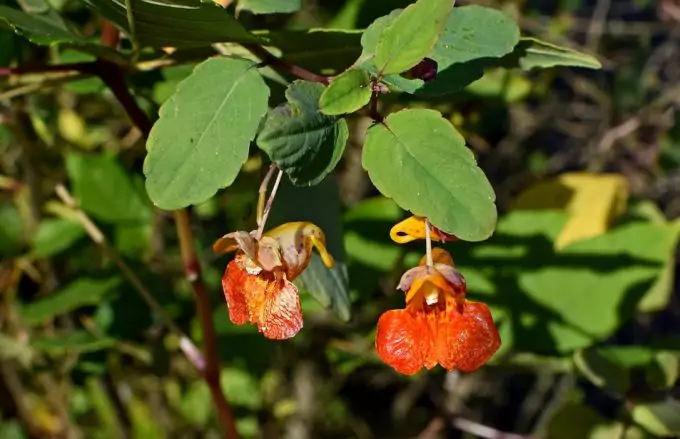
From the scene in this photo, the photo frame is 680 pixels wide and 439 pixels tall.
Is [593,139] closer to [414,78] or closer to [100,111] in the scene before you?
[100,111]

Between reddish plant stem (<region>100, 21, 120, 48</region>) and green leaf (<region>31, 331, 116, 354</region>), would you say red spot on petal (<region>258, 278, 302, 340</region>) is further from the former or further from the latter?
green leaf (<region>31, 331, 116, 354</region>)

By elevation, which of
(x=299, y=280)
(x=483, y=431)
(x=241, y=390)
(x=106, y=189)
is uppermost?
(x=299, y=280)

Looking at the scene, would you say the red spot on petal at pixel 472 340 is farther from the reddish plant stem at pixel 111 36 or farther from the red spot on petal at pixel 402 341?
the reddish plant stem at pixel 111 36

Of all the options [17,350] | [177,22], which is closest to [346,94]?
[177,22]

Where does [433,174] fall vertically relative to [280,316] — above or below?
above

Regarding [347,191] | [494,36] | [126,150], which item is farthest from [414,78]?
[347,191]

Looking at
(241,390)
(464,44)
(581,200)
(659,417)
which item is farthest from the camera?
(241,390)

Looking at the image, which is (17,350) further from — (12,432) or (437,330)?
(437,330)
